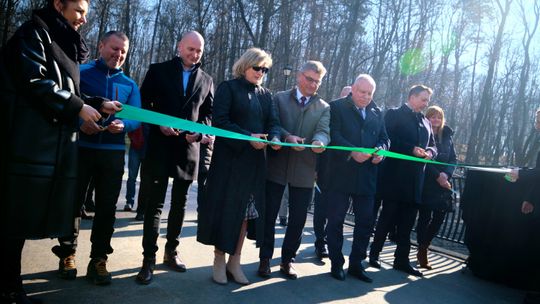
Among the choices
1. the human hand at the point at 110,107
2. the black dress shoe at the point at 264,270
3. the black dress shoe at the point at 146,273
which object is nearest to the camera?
the human hand at the point at 110,107

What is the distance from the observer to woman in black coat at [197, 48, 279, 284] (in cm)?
369

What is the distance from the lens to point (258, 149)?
3811 millimetres

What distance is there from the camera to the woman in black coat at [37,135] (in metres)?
2.38

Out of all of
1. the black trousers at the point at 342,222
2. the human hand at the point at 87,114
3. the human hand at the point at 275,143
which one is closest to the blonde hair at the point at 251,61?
the human hand at the point at 275,143

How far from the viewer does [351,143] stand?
454cm

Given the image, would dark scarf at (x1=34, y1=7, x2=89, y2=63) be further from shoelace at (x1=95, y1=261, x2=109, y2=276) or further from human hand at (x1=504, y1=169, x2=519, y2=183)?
human hand at (x1=504, y1=169, x2=519, y2=183)

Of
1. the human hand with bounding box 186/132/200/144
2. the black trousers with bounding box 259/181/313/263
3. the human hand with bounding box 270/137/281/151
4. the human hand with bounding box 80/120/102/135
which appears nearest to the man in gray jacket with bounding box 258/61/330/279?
the black trousers with bounding box 259/181/313/263

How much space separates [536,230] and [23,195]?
17.3 ft

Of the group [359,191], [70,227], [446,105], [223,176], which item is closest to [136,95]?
[223,176]

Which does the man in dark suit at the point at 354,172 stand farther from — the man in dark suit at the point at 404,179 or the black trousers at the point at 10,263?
the black trousers at the point at 10,263

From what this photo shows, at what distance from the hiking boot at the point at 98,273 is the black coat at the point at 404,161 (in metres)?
3.50

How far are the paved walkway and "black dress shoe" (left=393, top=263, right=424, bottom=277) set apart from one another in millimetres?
121

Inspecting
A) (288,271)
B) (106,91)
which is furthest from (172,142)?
(288,271)

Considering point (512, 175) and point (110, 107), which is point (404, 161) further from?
point (110, 107)
